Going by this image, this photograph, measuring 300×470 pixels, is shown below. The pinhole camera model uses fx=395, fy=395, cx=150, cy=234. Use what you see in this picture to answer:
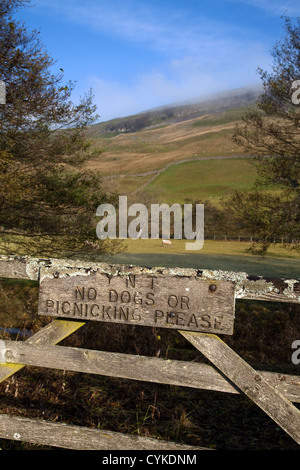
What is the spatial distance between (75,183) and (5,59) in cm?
Answer: 411

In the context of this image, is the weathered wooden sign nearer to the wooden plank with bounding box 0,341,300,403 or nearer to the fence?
the fence

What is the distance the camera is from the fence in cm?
331

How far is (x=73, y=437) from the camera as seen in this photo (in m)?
3.60

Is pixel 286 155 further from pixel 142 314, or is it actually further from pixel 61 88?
pixel 142 314

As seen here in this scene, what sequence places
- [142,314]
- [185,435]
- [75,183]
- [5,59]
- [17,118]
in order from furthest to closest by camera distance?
[75,183] → [17,118] → [5,59] → [185,435] → [142,314]

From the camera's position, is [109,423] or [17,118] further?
[17,118]

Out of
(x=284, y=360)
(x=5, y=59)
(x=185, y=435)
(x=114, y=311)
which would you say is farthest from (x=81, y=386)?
(x=5, y=59)

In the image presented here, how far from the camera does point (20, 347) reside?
3770 millimetres

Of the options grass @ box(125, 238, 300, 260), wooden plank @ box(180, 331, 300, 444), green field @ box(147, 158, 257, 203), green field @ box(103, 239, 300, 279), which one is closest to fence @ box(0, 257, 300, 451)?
wooden plank @ box(180, 331, 300, 444)

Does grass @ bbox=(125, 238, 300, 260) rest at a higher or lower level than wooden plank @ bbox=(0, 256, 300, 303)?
lower

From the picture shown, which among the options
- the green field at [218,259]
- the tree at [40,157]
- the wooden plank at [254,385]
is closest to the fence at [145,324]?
the wooden plank at [254,385]

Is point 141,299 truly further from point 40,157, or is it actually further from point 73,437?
point 40,157

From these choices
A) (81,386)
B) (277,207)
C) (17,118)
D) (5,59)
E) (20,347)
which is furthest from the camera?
(277,207)

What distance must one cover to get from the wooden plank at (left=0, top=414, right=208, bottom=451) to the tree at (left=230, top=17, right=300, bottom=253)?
8.32m
